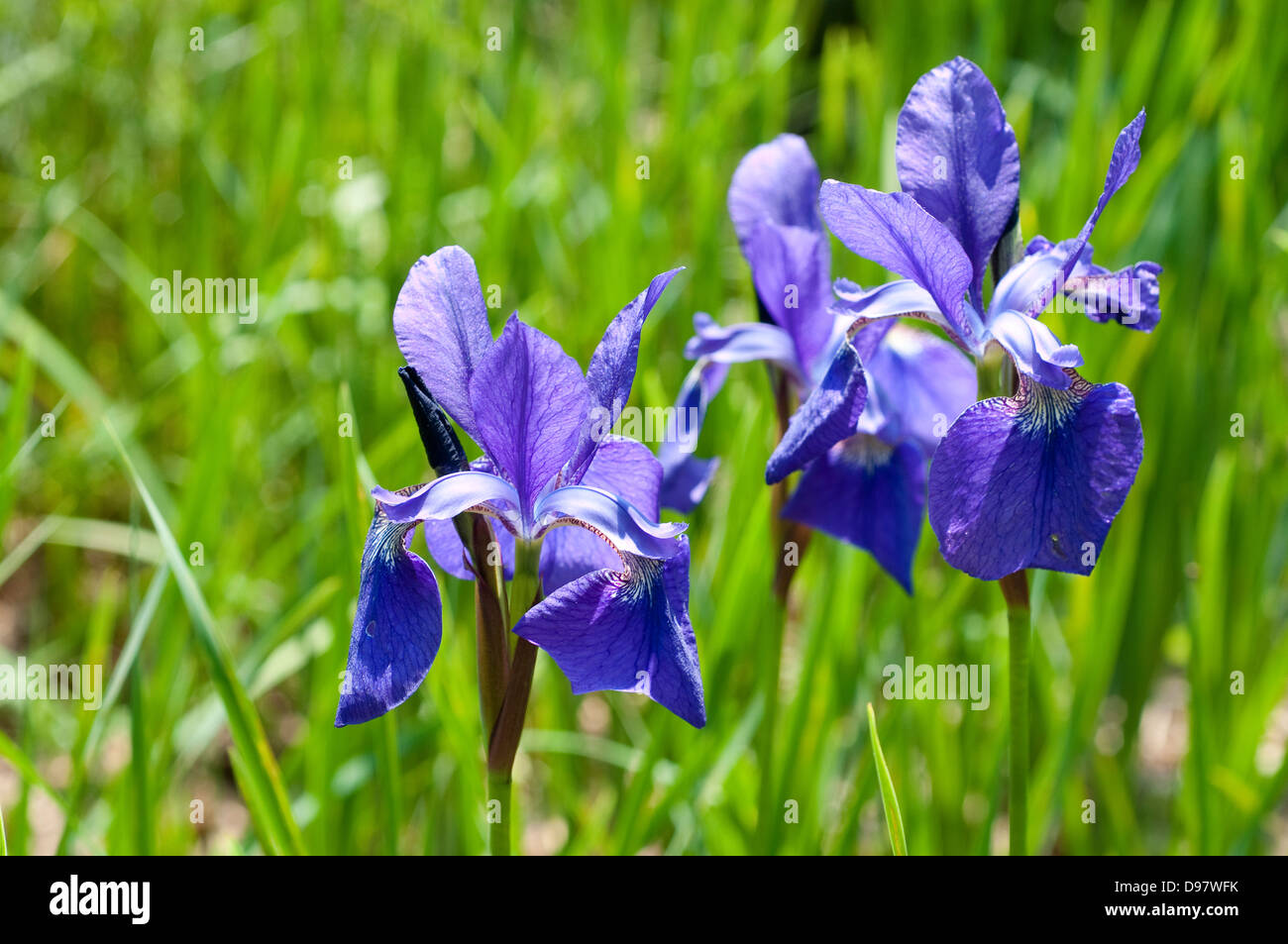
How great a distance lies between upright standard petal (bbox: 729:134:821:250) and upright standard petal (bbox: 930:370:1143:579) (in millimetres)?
452

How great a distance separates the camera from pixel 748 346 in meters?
1.23

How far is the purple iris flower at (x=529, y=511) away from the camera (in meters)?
0.88

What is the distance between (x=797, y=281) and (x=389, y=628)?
0.65m

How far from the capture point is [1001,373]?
1.04 metres

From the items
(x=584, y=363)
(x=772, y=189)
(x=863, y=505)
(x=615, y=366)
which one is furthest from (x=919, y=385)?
(x=584, y=363)

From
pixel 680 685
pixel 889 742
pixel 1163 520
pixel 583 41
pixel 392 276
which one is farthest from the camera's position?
pixel 583 41

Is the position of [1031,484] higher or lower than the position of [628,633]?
higher

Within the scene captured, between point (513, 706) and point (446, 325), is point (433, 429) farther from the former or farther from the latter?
point (513, 706)

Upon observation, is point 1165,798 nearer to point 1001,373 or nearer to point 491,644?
point 1001,373

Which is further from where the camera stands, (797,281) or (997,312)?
(797,281)

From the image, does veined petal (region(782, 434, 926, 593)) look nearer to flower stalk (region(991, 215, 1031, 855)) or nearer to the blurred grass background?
flower stalk (region(991, 215, 1031, 855))

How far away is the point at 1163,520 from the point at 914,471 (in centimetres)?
133

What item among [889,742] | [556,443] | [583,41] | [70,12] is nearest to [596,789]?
[889,742]

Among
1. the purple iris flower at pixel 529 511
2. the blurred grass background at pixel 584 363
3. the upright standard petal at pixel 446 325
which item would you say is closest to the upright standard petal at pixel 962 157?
the purple iris flower at pixel 529 511
